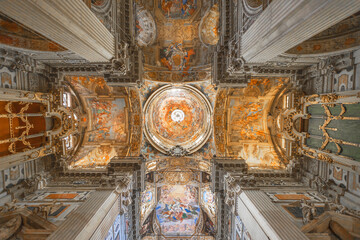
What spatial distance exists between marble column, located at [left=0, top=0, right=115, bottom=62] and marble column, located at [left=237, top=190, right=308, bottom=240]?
966cm

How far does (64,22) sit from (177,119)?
14.1 meters

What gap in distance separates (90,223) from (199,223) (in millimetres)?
11334

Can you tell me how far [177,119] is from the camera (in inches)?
741

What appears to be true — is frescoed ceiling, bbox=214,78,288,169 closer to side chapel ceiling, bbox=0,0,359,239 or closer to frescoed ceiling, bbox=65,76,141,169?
side chapel ceiling, bbox=0,0,359,239

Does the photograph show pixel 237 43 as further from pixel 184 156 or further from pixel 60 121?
pixel 60 121

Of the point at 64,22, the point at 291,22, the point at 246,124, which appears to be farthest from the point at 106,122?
the point at 291,22

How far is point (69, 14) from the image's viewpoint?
5578mm

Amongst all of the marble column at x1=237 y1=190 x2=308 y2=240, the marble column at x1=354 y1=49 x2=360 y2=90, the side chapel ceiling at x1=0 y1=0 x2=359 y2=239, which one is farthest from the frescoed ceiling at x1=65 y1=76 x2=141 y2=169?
the marble column at x1=354 y1=49 x2=360 y2=90

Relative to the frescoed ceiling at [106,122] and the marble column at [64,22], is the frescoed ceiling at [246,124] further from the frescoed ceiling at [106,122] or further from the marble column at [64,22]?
the marble column at [64,22]

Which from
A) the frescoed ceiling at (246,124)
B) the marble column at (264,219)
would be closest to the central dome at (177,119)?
the frescoed ceiling at (246,124)

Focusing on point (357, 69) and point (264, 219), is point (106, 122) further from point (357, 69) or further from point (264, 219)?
point (357, 69)

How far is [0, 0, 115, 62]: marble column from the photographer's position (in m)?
4.73

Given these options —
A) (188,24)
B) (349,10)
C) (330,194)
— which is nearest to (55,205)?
(349,10)

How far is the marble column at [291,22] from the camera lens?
4.63m
